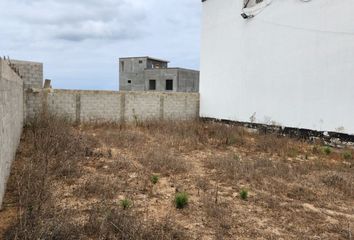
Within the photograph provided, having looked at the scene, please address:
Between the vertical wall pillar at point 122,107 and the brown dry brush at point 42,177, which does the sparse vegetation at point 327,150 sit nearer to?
the brown dry brush at point 42,177

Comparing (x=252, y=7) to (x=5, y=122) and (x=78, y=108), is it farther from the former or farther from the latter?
(x=5, y=122)

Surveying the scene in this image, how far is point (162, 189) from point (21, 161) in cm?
324

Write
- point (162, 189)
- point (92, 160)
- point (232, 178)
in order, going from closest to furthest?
1. point (162, 189)
2. point (232, 178)
3. point (92, 160)

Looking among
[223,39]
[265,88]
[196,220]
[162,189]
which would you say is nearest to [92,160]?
[162,189]

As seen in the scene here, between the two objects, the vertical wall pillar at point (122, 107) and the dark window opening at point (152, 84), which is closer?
the vertical wall pillar at point (122, 107)

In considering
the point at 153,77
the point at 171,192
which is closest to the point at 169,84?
the point at 153,77

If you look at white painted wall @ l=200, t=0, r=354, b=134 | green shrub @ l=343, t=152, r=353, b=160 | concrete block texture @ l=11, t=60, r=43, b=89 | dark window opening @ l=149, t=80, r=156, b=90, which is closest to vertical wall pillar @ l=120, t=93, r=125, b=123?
concrete block texture @ l=11, t=60, r=43, b=89

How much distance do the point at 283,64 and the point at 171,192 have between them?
8.43 m

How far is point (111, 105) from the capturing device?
14.5 meters

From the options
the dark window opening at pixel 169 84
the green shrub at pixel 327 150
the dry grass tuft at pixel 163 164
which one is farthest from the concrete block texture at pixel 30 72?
the dark window opening at pixel 169 84

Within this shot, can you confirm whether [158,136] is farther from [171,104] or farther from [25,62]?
[25,62]

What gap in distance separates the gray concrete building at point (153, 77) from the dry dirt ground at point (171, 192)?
1879 cm

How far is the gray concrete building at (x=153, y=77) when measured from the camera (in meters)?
28.4

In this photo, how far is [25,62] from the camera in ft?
40.6
